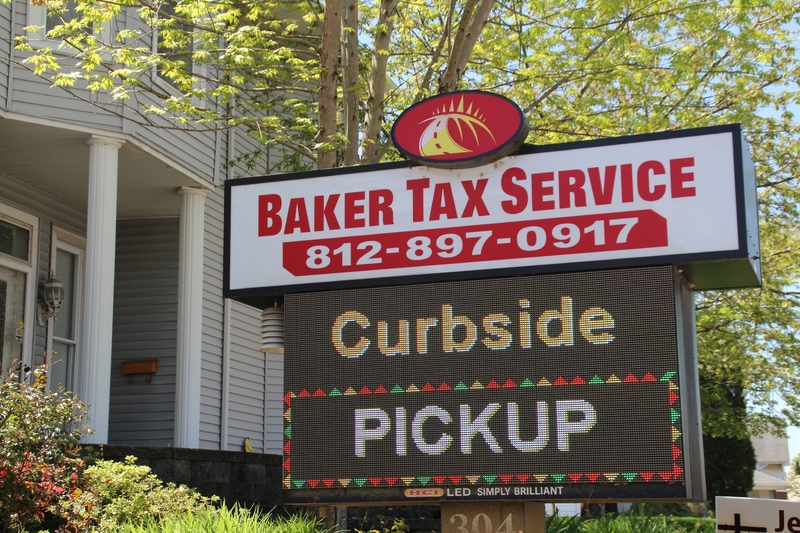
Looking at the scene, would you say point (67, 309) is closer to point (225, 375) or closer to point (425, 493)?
point (225, 375)

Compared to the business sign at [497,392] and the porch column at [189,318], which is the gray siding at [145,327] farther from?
the business sign at [497,392]

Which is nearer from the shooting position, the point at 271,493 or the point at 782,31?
the point at 271,493

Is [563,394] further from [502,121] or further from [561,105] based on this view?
[561,105]

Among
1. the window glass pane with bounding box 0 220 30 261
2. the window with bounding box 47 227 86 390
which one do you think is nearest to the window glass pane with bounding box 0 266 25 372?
the window glass pane with bounding box 0 220 30 261

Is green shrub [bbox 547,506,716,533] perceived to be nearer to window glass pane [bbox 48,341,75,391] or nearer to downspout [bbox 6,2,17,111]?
window glass pane [bbox 48,341,75,391]

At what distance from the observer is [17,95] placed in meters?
10.8

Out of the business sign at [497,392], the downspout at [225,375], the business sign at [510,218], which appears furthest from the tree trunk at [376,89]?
the business sign at [497,392]

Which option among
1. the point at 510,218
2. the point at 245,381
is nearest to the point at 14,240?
the point at 245,381

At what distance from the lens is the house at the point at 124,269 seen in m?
11.0

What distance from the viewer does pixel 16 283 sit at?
1234 cm

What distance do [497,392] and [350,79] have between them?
6172 mm

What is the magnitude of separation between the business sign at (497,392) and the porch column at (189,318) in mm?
6945

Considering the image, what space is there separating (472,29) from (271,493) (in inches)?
247

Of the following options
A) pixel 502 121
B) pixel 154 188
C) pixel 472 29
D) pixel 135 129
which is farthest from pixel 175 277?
pixel 502 121
